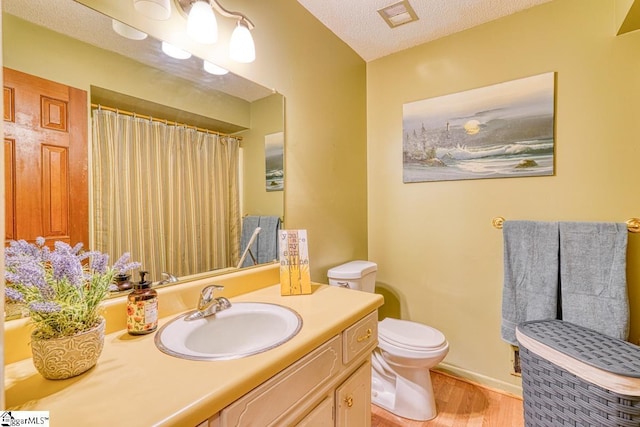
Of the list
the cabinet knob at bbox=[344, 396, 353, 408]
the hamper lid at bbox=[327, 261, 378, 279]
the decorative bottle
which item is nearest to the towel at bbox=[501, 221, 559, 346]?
the hamper lid at bbox=[327, 261, 378, 279]

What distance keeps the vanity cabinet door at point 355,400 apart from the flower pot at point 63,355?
0.75m

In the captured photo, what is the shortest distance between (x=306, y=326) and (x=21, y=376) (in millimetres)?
706

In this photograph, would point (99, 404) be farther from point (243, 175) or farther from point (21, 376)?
point (243, 175)

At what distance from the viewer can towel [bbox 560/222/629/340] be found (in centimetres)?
142

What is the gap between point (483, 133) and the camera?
72.2 inches

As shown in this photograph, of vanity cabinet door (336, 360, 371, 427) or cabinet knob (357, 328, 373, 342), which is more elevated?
cabinet knob (357, 328, 373, 342)

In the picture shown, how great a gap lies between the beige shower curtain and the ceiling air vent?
120 cm

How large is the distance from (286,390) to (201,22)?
130 centimetres

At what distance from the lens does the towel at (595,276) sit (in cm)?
142

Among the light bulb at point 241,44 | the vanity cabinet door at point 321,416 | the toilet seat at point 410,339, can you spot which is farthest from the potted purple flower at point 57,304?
the toilet seat at point 410,339

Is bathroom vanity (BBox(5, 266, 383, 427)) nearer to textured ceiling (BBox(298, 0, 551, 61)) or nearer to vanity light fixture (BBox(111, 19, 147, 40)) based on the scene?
vanity light fixture (BBox(111, 19, 147, 40))

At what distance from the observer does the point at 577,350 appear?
1.24 m

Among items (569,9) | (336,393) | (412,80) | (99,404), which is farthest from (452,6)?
(99,404)

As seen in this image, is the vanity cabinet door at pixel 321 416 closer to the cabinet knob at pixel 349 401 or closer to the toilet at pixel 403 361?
the cabinet knob at pixel 349 401
